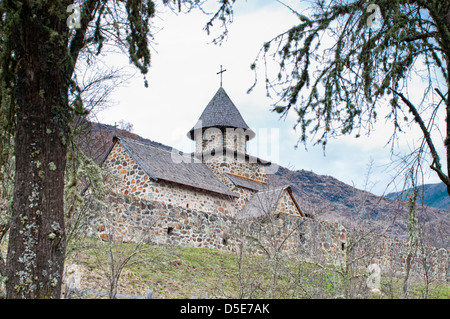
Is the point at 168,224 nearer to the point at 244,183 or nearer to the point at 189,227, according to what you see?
the point at 189,227

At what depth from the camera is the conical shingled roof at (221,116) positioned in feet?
83.6

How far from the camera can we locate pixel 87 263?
9484 millimetres

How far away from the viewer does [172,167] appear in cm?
1997

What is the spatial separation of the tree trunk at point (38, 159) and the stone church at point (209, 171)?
29.1 feet

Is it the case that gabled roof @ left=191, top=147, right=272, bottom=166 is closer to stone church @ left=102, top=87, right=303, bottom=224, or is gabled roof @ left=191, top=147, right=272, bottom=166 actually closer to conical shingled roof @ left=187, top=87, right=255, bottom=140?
stone church @ left=102, top=87, right=303, bottom=224

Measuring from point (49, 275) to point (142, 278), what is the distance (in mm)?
5455

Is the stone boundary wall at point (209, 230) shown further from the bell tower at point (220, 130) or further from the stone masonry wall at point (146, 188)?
the bell tower at point (220, 130)

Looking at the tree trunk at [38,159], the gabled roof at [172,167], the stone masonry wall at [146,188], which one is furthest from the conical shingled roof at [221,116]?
the tree trunk at [38,159]

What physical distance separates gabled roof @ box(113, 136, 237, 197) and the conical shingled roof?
3462mm

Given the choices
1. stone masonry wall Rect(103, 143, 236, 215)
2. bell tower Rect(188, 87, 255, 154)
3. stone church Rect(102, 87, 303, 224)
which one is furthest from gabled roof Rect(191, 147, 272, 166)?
stone masonry wall Rect(103, 143, 236, 215)

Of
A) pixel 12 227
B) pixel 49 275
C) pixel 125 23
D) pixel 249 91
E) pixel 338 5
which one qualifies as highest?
pixel 338 5

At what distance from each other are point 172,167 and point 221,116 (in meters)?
6.77
